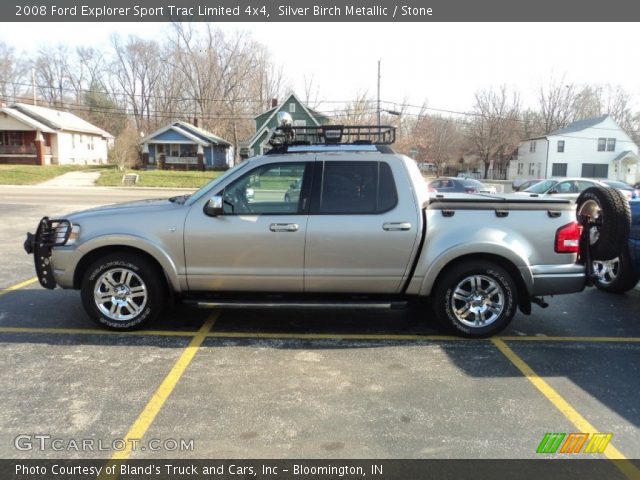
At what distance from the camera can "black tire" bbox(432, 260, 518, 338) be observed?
472 centimetres

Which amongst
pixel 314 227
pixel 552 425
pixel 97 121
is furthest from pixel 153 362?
pixel 97 121

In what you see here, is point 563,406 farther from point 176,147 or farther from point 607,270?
point 176,147

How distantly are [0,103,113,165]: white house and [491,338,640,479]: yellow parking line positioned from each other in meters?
48.3

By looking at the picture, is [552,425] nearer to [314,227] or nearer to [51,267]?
[314,227]

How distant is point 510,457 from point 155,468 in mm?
2115

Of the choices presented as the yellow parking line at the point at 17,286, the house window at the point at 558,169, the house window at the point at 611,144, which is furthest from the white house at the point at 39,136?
the house window at the point at 611,144

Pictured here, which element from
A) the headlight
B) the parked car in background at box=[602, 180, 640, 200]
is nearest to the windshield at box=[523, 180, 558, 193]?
the parked car in background at box=[602, 180, 640, 200]

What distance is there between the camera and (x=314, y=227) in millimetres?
4648

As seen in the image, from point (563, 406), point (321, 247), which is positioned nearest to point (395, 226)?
point (321, 247)

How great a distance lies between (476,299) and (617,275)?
303cm

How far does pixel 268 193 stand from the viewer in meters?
4.87

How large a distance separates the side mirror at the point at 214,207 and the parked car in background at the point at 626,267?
15.1ft

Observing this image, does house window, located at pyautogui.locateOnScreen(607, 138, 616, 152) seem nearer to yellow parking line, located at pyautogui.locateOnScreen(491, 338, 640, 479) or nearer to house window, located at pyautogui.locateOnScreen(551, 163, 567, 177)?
house window, located at pyautogui.locateOnScreen(551, 163, 567, 177)

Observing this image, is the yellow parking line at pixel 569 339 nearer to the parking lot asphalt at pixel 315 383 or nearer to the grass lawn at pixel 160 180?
the parking lot asphalt at pixel 315 383
